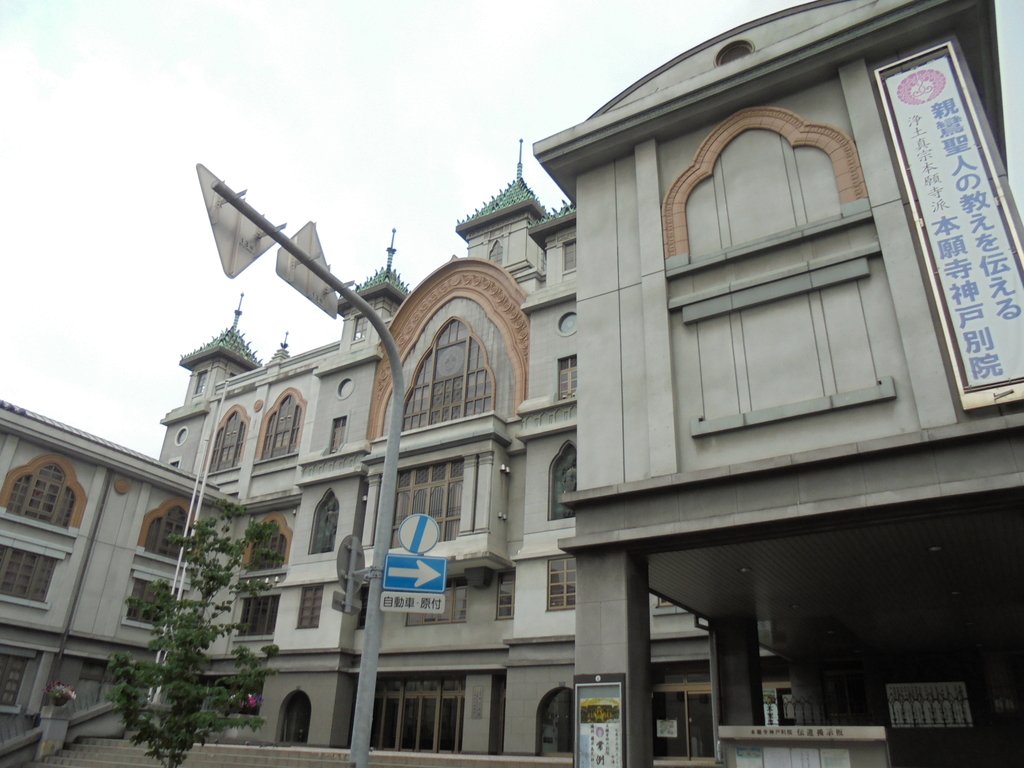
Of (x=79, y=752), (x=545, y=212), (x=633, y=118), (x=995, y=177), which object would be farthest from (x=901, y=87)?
(x=79, y=752)

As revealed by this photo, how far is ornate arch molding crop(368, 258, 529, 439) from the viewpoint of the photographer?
29.9 metres

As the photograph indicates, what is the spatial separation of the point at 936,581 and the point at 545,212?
25920mm

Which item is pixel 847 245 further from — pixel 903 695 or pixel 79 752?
pixel 79 752

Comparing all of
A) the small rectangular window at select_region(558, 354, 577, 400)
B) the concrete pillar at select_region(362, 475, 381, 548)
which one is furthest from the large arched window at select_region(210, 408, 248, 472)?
the small rectangular window at select_region(558, 354, 577, 400)

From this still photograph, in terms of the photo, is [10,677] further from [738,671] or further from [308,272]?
[308,272]

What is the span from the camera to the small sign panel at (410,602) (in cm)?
922

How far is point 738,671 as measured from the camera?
17406 mm

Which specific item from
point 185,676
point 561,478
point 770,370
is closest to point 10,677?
point 185,676

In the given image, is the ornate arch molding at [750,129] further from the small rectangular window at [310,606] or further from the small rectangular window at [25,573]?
the small rectangular window at [25,573]

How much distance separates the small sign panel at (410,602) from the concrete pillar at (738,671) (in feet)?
35.3

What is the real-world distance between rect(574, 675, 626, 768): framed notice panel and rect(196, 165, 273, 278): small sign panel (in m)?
8.94

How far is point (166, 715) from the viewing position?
49.6 feet

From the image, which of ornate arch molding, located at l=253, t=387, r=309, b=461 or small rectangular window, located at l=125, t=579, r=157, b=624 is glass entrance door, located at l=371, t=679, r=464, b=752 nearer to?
small rectangular window, located at l=125, t=579, r=157, b=624

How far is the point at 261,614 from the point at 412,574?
27.1 m
